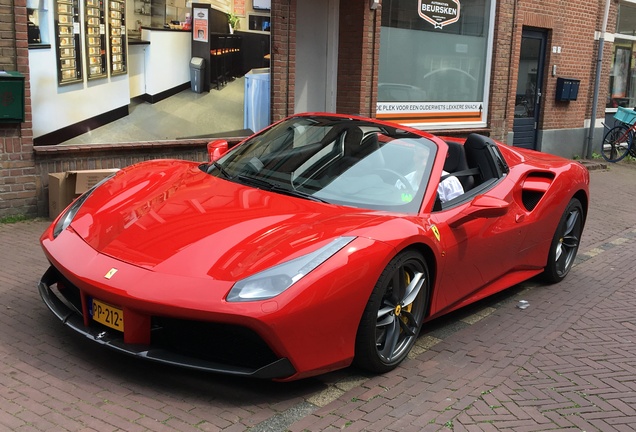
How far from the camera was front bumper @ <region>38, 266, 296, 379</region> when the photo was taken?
316 centimetres

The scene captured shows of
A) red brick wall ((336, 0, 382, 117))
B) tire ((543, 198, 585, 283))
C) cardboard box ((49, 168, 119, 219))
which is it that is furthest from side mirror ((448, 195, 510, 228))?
red brick wall ((336, 0, 382, 117))

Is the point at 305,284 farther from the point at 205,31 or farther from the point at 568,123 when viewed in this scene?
the point at 568,123

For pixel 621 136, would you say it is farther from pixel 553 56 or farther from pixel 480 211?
pixel 480 211

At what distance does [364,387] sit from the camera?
363cm

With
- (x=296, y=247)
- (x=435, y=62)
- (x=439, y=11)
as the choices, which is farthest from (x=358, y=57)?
(x=296, y=247)

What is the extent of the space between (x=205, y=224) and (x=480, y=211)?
1771 mm

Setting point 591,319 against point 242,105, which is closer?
point 591,319

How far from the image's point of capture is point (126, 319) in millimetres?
3244

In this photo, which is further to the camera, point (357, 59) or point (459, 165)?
point (357, 59)

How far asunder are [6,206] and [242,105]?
3.48 m

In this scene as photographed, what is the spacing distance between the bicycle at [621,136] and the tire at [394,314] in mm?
13218

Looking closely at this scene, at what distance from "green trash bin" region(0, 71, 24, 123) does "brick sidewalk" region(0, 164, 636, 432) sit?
2.26 metres

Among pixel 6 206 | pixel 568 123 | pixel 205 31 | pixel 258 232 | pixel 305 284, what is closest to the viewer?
pixel 305 284

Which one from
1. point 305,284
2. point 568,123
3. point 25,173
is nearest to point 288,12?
point 25,173
